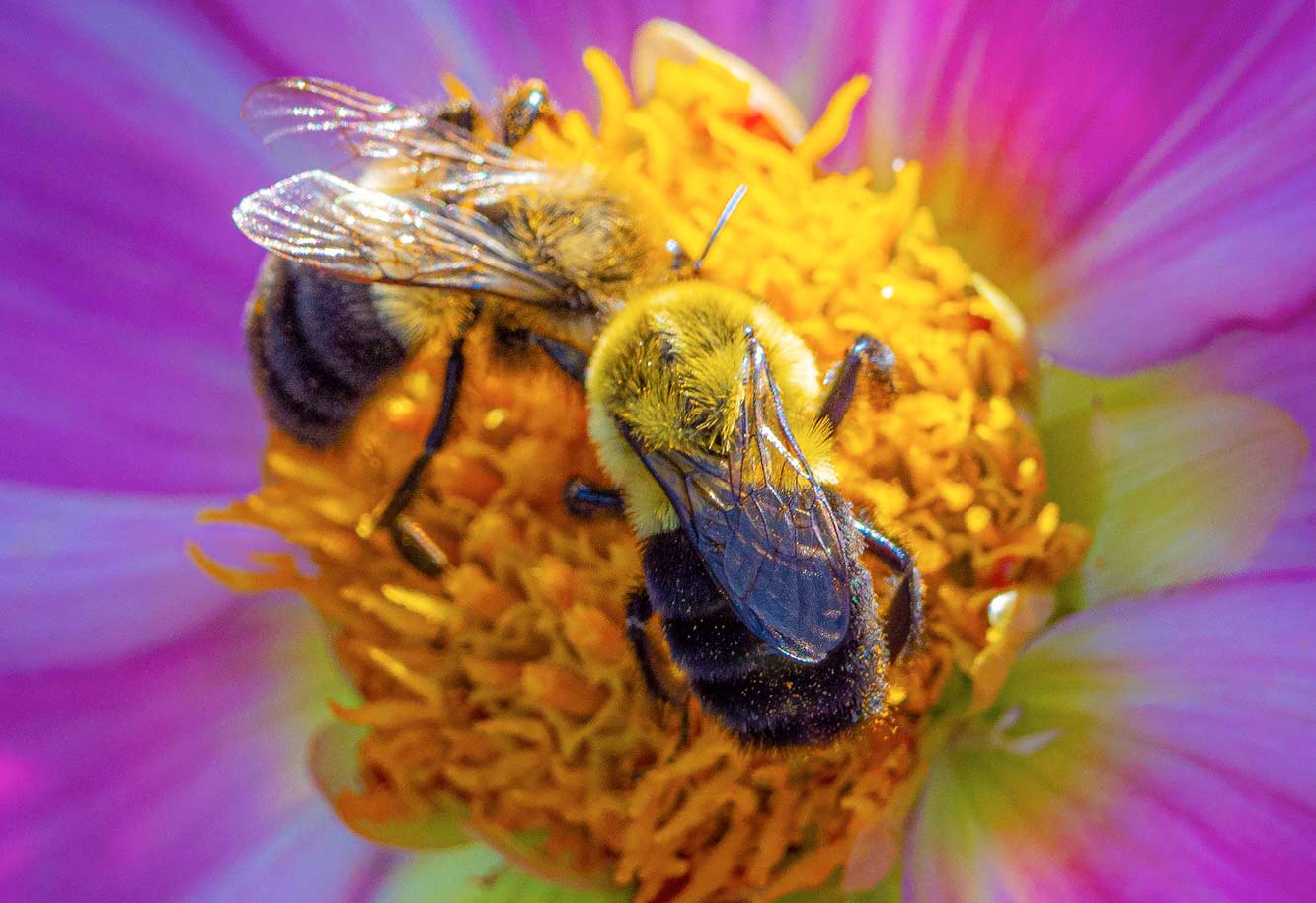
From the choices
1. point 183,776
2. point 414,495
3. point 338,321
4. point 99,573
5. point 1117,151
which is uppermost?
point 1117,151

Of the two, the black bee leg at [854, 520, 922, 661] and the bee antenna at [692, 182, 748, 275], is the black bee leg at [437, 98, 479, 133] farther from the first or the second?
the black bee leg at [854, 520, 922, 661]

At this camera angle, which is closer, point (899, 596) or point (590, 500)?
point (899, 596)

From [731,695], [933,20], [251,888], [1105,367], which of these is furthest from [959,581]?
[251,888]

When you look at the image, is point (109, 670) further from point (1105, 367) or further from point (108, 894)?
point (1105, 367)

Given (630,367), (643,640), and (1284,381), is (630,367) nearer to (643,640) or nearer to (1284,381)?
(643,640)

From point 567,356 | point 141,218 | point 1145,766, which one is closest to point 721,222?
point 567,356

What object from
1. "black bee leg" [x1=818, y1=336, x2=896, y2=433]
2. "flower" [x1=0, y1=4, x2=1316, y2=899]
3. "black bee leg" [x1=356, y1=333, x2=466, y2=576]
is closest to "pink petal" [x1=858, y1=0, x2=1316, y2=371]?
"flower" [x1=0, y1=4, x2=1316, y2=899]
